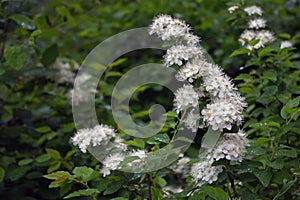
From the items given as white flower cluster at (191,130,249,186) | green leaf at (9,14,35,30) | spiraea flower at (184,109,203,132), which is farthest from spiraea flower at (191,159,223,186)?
green leaf at (9,14,35,30)

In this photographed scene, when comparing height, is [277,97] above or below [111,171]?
above

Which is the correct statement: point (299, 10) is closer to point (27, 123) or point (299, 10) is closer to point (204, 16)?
point (204, 16)

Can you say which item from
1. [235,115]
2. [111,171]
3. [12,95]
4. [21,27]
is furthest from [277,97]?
[12,95]

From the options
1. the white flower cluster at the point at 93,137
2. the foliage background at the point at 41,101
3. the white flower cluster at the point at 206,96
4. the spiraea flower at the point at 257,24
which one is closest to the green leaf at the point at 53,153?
the foliage background at the point at 41,101

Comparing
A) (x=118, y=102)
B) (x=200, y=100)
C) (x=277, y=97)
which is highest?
(x=118, y=102)

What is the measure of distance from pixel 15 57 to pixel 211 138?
3.76 feet

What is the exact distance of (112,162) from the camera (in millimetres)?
1524

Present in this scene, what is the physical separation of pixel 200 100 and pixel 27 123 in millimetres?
1262

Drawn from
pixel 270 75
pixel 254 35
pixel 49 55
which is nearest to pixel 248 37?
pixel 254 35

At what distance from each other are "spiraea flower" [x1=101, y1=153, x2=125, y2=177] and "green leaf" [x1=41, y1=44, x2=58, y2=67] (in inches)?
37.2

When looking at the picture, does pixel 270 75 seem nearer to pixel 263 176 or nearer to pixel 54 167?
pixel 263 176

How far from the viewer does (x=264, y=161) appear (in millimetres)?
1417

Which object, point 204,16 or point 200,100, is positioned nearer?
point 200,100

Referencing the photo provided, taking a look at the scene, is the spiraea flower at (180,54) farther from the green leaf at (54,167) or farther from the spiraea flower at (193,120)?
the green leaf at (54,167)
